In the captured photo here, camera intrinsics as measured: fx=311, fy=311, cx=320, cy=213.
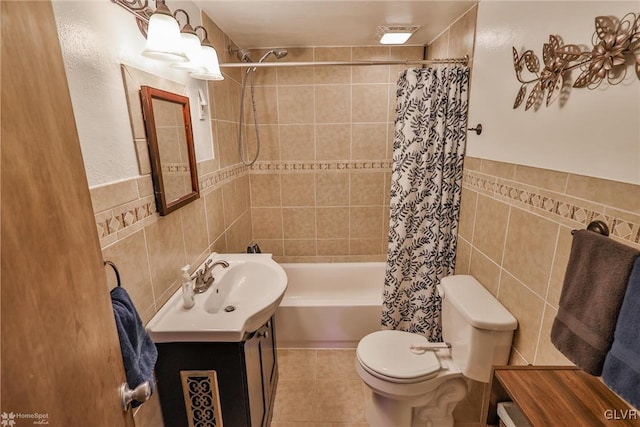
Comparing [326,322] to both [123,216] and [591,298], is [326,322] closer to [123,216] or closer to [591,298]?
[123,216]

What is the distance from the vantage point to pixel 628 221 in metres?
0.82

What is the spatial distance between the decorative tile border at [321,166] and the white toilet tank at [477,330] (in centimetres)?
137

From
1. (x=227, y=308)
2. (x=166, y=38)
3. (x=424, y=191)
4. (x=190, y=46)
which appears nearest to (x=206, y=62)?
(x=190, y=46)

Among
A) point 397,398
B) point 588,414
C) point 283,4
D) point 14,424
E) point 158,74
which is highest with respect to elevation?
point 283,4

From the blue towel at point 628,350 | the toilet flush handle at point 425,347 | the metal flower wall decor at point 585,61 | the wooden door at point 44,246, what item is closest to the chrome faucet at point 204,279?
the wooden door at point 44,246

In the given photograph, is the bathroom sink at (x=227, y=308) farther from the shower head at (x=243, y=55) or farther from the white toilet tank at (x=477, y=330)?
the shower head at (x=243, y=55)

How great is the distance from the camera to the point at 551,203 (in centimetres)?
110

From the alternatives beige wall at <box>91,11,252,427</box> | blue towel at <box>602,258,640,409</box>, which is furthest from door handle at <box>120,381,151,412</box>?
blue towel at <box>602,258,640,409</box>

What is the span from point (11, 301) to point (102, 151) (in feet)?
2.20

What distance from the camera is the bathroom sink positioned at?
1.16 meters

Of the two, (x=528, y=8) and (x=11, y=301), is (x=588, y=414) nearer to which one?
(x=11, y=301)

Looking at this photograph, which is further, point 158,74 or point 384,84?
point 384,84

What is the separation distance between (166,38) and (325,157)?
1.75m

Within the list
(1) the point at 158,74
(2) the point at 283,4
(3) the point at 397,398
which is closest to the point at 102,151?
(1) the point at 158,74
